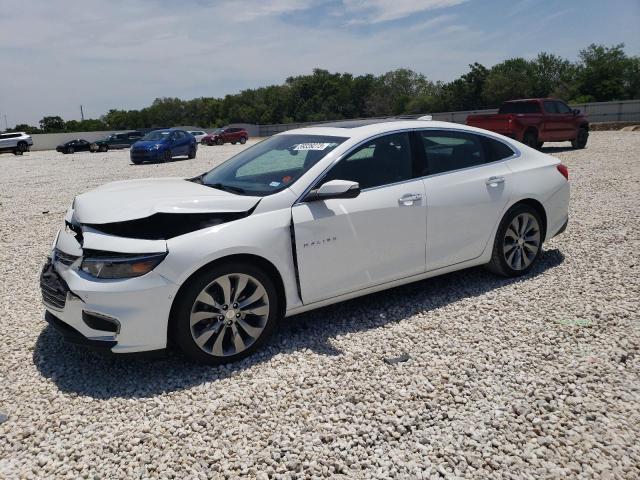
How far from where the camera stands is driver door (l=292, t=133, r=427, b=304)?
12.7ft

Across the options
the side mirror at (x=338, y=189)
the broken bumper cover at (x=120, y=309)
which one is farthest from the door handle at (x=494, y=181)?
the broken bumper cover at (x=120, y=309)

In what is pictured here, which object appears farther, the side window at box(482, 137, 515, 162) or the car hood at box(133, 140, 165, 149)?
the car hood at box(133, 140, 165, 149)

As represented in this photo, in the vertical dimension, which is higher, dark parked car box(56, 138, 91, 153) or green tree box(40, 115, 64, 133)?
green tree box(40, 115, 64, 133)

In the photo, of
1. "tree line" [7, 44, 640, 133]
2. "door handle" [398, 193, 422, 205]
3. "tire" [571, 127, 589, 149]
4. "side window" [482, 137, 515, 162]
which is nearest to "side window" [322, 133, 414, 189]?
"door handle" [398, 193, 422, 205]

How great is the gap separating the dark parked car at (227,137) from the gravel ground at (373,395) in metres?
38.1

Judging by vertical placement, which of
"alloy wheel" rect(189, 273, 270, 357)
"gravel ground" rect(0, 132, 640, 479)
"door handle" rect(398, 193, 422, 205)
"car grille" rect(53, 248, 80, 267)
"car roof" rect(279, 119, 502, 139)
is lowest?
"gravel ground" rect(0, 132, 640, 479)

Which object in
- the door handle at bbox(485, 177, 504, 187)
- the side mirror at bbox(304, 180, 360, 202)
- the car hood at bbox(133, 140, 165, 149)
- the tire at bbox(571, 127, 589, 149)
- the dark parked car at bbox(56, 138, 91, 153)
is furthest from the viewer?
the dark parked car at bbox(56, 138, 91, 153)

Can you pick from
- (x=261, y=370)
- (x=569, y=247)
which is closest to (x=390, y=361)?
(x=261, y=370)

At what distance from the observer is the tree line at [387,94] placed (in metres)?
58.4

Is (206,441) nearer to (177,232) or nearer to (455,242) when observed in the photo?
(177,232)

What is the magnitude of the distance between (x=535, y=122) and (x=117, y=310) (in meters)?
17.3

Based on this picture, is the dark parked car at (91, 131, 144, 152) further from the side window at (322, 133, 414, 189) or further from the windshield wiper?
the side window at (322, 133, 414, 189)

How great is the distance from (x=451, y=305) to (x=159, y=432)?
2.73m

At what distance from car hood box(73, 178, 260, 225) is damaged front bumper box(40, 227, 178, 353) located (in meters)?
0.40
